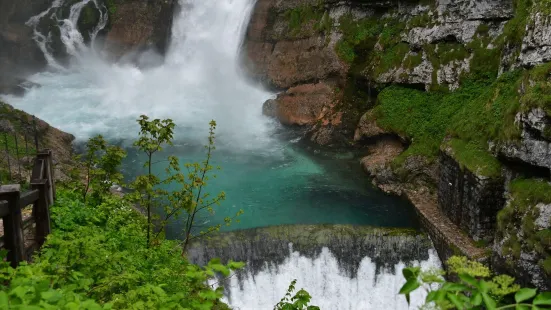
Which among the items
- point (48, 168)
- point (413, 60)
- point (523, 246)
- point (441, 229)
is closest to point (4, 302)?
point (48, 168)

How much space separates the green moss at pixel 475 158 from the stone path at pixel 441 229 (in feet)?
6.37

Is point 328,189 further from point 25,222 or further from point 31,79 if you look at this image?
point 31,79

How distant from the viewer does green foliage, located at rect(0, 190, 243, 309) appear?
315cm

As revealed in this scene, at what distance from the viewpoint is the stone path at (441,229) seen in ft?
44.0

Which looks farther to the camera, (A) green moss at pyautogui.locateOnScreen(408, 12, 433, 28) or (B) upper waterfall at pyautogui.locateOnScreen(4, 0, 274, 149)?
(B) upper waterfall at pyautogui.locateOnScreen(4, 0, 274, 149)

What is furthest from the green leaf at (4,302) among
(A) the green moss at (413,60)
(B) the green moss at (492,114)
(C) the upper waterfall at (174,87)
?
(A) the green moss at (413,60)

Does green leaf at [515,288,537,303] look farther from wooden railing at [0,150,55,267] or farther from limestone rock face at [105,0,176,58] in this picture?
limestone rock face at [105,0,176,58]

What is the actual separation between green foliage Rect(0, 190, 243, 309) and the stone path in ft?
28.5

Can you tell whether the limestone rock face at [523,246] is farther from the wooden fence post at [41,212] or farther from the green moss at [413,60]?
the wooden fence post at [41,212]

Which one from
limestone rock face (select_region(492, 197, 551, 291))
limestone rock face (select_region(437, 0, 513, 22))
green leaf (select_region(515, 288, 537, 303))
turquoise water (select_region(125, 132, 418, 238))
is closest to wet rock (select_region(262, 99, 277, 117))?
turquoise water (select_region(125, 132, 418, 238))

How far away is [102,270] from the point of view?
5430mm

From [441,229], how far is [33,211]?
38.6 ft

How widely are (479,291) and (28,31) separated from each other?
35.6m

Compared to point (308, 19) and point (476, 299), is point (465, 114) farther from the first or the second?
point (476, 299)
